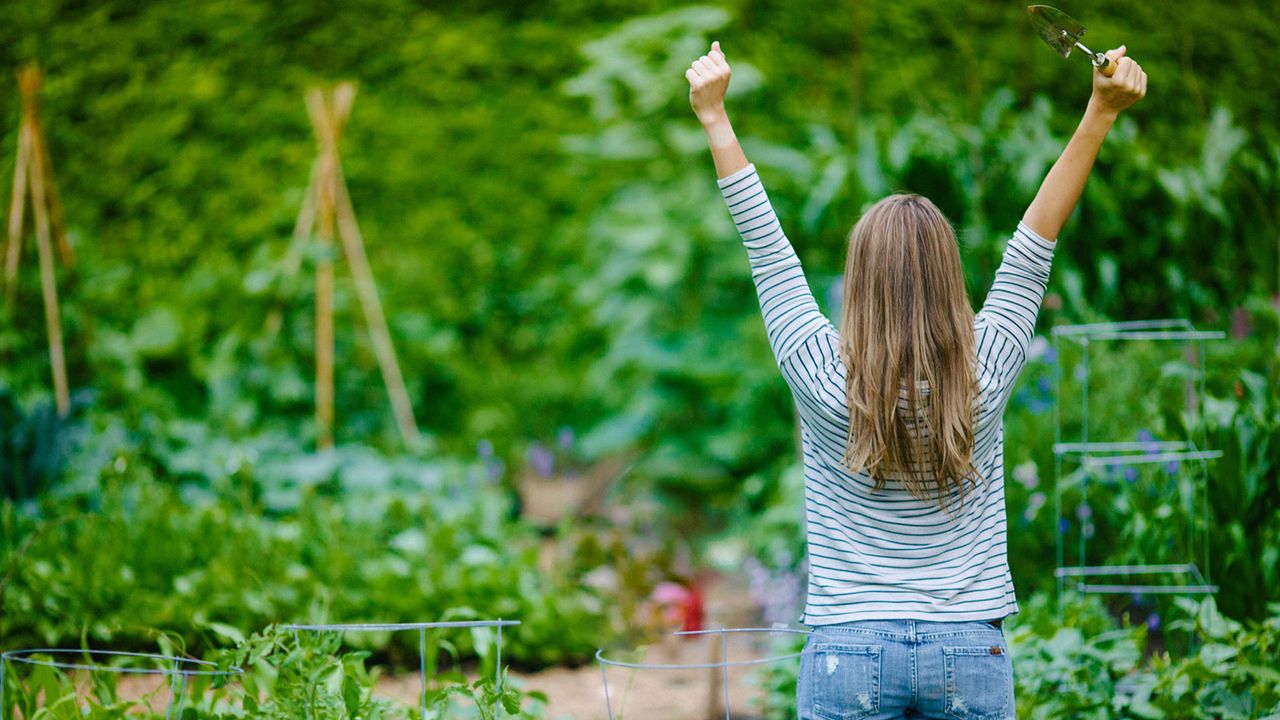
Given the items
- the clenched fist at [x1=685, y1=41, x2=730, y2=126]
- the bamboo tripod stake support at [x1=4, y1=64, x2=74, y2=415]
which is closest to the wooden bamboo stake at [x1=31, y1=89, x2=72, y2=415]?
the bamboo tripod stake support at [x1=4, y1=64, x2=74, y2=415]

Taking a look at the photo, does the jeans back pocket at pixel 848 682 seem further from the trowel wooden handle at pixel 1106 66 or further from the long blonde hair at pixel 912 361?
the trowel wooden handle at pixel 1106 66

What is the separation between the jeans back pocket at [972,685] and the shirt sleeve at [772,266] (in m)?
0.42

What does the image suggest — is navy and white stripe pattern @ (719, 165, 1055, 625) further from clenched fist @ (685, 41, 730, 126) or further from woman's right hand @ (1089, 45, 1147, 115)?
woman's right hand @ (1089, 45, 1147, 115)

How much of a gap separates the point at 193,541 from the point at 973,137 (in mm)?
3024

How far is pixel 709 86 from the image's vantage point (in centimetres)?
154

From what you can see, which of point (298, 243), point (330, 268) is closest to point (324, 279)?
point (330, 268)

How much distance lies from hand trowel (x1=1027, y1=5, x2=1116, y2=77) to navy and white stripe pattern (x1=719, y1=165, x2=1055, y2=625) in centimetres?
25

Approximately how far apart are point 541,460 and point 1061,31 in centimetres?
331

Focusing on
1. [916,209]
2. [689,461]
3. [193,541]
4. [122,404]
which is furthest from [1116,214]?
[122,404]

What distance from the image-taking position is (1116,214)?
12.2 feet

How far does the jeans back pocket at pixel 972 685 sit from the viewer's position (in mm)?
1397

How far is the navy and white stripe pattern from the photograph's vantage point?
1442 mm

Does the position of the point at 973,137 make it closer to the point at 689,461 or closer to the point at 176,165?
the point at 689,461

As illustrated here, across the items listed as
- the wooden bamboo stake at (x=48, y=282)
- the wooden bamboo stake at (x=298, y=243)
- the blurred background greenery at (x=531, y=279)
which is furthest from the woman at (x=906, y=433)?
the wooden bamboo stake at (x=48, y=282)
